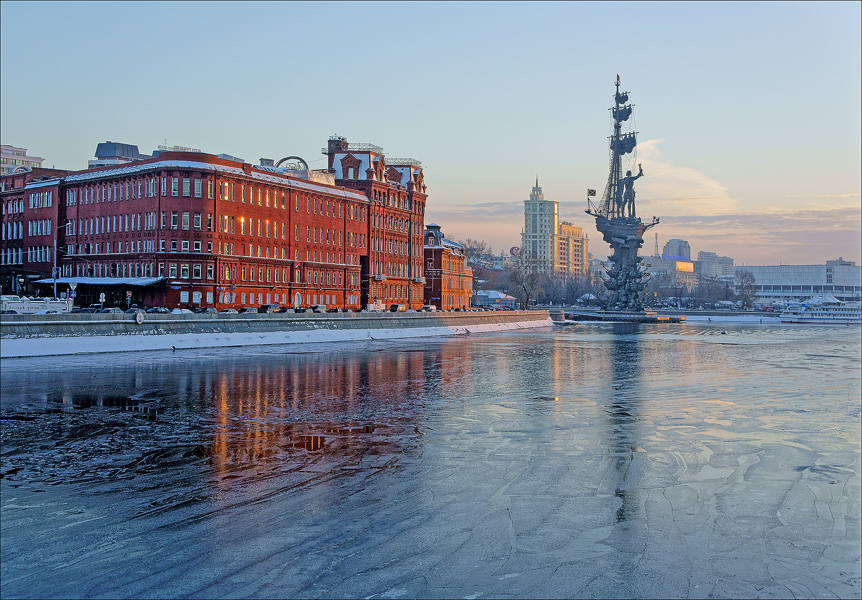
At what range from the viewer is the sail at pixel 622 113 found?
15500cm

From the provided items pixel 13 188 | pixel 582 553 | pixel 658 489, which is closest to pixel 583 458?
pixel 658 489

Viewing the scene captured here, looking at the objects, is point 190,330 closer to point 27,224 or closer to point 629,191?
point 27,224

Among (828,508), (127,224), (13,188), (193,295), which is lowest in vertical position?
(828,508)

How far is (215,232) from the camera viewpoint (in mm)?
79250

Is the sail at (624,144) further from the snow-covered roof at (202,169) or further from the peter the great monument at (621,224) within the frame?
the snow-covered roof at (202,169)

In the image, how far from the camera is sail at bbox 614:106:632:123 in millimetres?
155000

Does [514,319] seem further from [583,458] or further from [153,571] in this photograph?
[153,571]

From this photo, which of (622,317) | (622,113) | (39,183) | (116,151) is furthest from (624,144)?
(39,183)

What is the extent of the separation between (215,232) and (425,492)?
68.9 metres

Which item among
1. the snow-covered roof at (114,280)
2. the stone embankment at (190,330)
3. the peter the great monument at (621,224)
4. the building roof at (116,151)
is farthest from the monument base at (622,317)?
the snow-covered roof at (114,280)

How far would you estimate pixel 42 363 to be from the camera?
41.2 metres

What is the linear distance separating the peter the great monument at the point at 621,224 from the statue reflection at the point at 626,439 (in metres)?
110

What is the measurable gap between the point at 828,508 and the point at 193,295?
70.7 m

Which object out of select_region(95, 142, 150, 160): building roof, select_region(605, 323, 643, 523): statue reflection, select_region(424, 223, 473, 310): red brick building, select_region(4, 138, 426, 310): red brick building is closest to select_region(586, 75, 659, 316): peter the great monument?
select_region(424, 223, 473, 310): red brick building
